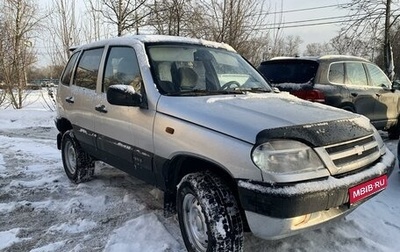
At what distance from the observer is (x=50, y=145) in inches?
307

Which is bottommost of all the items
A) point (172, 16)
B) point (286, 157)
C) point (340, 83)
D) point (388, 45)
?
point (286, 157)

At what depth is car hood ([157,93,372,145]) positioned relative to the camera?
246 centimetres

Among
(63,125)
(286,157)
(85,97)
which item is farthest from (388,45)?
(286,157)

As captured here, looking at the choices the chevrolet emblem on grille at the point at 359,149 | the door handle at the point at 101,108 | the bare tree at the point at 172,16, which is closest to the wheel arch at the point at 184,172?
the chevrolet emblem on grille at the point at 359,149

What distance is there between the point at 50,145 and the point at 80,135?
344 cm

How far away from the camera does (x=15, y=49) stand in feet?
49.6

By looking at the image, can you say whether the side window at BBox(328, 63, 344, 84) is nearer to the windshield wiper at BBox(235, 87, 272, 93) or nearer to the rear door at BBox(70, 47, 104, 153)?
the windshield wiper at BBox(235, 87, 272, 93)

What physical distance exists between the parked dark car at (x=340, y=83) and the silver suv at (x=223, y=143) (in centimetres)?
218

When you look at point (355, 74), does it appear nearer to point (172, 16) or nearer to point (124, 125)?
point (124, 125)

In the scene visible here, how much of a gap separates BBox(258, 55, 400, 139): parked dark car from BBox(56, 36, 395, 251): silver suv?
218 cm

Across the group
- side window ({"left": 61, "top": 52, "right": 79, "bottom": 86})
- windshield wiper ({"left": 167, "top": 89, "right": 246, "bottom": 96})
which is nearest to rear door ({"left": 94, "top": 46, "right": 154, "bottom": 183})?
windshield wiper ({"left": 167, "top": 89, "right": 246, "bottom": 96})

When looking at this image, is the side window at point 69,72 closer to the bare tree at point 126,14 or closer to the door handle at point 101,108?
the door handle at point 101,108

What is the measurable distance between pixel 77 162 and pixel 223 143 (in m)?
3.07


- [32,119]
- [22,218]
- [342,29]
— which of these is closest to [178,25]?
[32,119]
